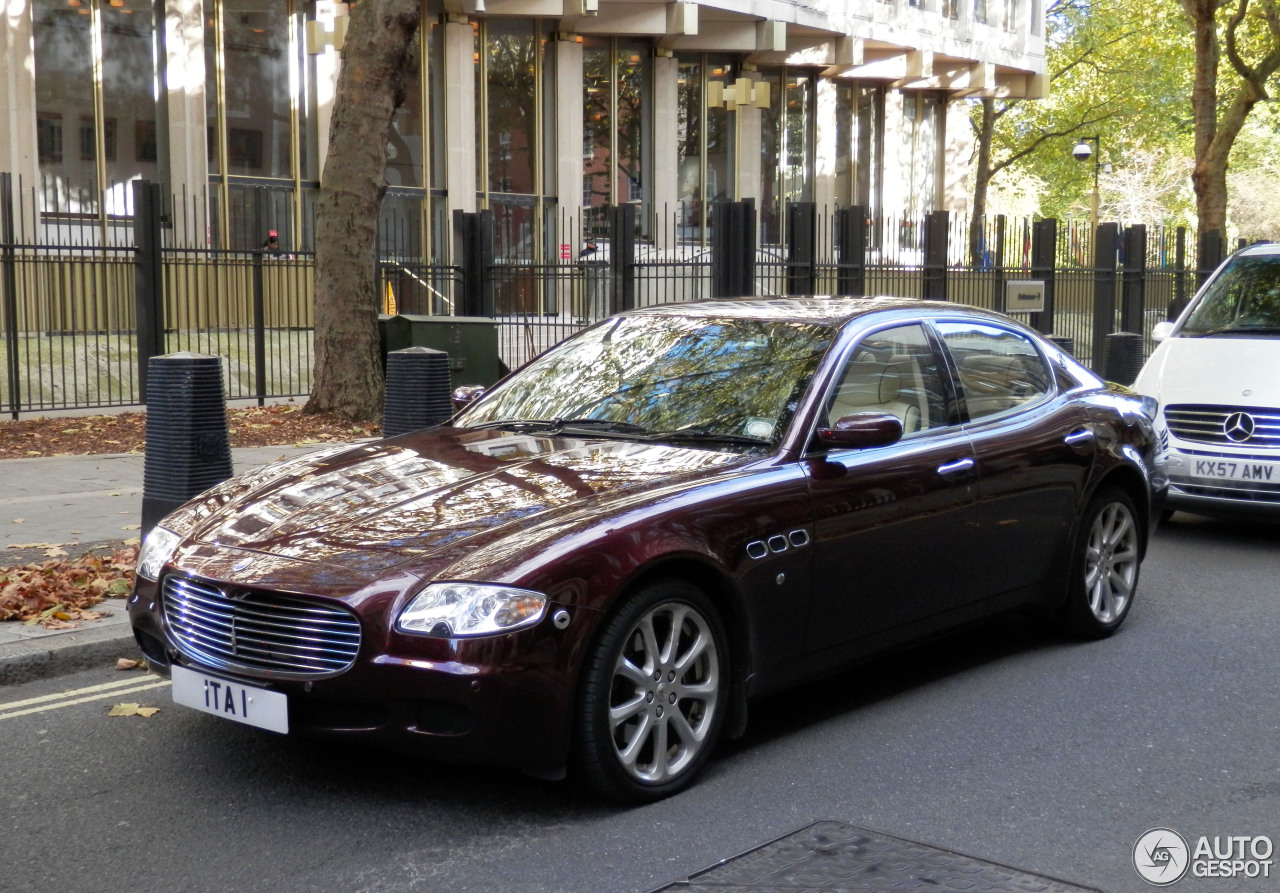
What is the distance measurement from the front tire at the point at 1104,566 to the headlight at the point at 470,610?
11.0ft

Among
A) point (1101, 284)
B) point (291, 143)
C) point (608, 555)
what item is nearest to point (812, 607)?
point (608, 555)

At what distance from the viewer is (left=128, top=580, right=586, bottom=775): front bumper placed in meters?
4.16

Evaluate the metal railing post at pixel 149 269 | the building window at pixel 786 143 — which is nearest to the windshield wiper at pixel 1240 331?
the metal railing post at pixel 149 269

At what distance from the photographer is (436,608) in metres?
4.21

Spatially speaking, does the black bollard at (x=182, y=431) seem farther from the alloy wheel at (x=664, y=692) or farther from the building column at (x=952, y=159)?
the building column at (x=952, y=159)

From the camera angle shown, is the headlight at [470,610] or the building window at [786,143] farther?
the building window at [786,143]

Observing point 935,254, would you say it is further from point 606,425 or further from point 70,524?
point 606,425

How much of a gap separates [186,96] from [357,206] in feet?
39.6

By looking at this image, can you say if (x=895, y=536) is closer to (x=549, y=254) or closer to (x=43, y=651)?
(x=43, y=651)

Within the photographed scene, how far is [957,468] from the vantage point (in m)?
5.86

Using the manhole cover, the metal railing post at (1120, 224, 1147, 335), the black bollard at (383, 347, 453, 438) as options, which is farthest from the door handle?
the metal railing post at (1120, 224, 1147, 335)

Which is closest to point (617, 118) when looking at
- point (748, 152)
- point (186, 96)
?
point (748, 152)

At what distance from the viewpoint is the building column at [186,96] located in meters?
25.0

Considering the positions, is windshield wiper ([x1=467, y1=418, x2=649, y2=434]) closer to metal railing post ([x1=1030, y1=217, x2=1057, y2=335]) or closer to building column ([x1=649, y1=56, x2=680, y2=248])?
metal railing post ([x1=1030, y1=217, x2=1057, y2=335])
